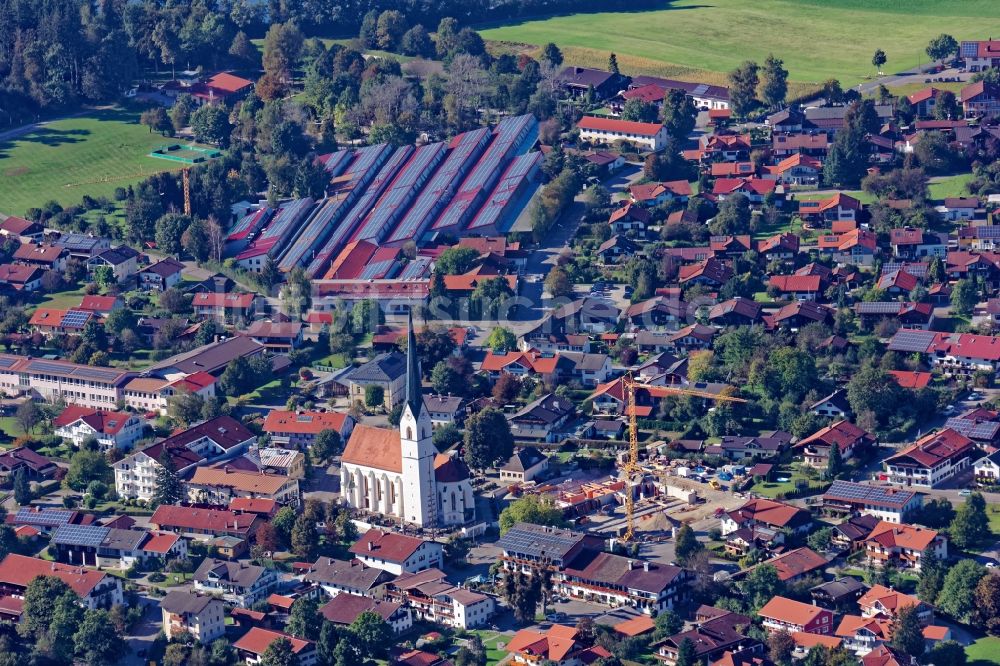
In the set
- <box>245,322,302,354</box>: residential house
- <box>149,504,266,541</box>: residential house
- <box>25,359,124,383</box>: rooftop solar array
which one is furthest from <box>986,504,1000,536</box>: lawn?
<box>25,359,124,383</box>: rooftop solar array

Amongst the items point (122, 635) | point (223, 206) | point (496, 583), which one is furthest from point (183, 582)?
point (223, 206)

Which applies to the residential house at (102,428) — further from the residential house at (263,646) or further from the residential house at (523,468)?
the residential house at (263,646)

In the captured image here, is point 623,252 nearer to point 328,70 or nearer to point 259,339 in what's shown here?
point 259,339

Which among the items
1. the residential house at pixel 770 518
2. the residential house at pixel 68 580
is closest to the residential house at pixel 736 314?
the residential house at pixel 770 518

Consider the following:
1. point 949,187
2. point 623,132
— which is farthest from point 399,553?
point 623,132

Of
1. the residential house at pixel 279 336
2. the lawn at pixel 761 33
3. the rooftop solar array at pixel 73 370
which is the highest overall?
the lawn at pixel 761 33

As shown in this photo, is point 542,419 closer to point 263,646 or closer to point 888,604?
point 263,646
